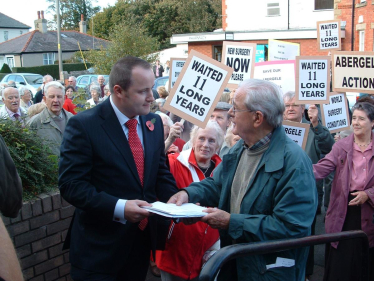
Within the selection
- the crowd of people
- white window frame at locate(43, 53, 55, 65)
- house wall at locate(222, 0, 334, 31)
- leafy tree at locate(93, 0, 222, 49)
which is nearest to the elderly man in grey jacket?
the crowd of people

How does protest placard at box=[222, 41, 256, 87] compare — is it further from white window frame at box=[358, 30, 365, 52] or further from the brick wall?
white window frame at box=[358, 30, 365, 52]

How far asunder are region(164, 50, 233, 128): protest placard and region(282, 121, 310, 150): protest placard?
0.88 meters

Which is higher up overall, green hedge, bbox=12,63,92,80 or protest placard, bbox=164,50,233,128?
green hedge, bbox=12,63,92,80

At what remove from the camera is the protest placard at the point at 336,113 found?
6.16 meters

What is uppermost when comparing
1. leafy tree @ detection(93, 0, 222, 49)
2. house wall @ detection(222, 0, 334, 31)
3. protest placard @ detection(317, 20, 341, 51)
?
leafy tree @ detection(93, 0, 222, 49)

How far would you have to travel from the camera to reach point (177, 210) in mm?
2607

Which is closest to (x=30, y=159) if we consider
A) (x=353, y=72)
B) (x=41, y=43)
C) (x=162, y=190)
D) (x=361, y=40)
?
(x=162, y=190)

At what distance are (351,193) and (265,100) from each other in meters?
2.18

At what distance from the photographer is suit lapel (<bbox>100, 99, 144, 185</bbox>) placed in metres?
2.83

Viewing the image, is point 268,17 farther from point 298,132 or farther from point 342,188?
point 342,188

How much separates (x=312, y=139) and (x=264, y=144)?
255cm

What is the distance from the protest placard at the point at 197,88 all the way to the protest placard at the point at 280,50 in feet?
12.9

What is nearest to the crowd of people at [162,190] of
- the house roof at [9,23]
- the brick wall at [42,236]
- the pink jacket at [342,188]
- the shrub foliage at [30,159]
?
the brick wall at [42,236]

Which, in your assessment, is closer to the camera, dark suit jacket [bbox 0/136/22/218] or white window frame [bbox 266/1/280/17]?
dark suit jacket [bbox 0/136/22/218]
